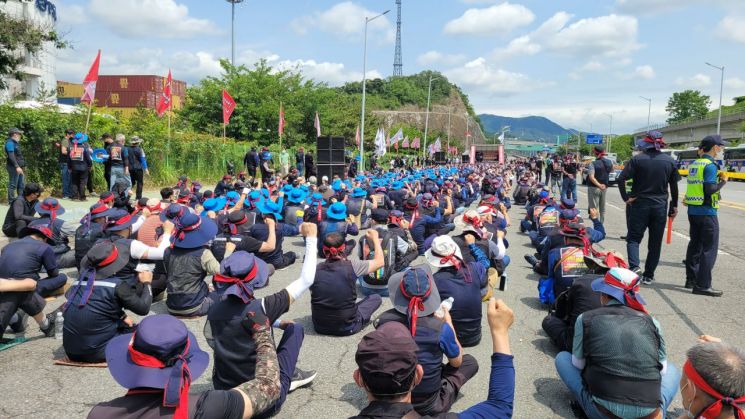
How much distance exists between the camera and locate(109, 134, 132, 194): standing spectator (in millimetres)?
13765

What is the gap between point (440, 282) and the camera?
468 centimetres

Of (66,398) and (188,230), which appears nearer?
(66,398)

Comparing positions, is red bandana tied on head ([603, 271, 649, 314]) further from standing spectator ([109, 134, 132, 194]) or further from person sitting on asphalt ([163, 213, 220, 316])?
standing spectator ([109, 134, 132, 194])

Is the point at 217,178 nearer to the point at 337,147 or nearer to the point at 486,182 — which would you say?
the point at 337,147

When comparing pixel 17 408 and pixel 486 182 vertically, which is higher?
pixel 486 182

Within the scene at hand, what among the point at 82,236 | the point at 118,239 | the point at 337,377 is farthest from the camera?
the point at 82,236

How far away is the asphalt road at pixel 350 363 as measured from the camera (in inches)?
159

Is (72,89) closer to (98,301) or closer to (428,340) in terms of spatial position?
(98,301)

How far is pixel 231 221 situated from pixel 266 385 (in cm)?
413

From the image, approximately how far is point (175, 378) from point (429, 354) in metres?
1.66

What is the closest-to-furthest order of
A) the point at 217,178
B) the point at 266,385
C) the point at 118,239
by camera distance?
the point at 266,385, the point at 118,239, the point at 217,178

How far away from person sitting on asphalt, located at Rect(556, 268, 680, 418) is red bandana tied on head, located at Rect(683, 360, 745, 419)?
0.80 m

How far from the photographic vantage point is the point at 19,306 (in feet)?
16.2

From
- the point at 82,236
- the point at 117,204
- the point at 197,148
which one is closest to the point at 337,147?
the point at 197,148
